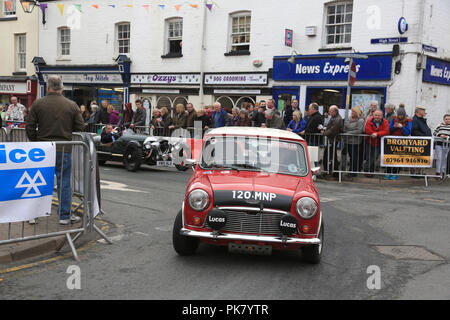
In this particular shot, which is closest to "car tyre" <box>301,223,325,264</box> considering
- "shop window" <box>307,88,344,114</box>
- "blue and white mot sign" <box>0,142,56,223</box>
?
"blue and white mot sign" <box>0,142,56,223</box>

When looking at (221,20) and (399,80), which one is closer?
(399,80)

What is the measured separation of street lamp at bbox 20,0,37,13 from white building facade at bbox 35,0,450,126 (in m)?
1.10

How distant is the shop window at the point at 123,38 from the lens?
991 inches

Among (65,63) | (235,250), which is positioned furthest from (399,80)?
(65,63)

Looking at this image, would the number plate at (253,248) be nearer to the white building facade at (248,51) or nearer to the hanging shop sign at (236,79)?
the white building facade at (248,51)

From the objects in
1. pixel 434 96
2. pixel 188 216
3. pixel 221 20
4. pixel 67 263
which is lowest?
pixel 67 263

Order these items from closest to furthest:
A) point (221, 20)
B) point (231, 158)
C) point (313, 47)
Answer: point (231, 158) → point (313, 47) → point (221, 20)

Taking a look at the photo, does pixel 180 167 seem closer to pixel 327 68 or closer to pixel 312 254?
pixel 327 68

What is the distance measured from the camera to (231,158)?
6605mm

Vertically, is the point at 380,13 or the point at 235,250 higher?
the point at 380,13

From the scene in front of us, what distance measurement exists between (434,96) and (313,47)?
16.1ft

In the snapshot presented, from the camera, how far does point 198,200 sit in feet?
18.8

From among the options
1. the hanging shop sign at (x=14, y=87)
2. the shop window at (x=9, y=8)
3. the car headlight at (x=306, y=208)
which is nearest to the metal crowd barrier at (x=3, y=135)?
the car headlight at (x=306, y=208)
